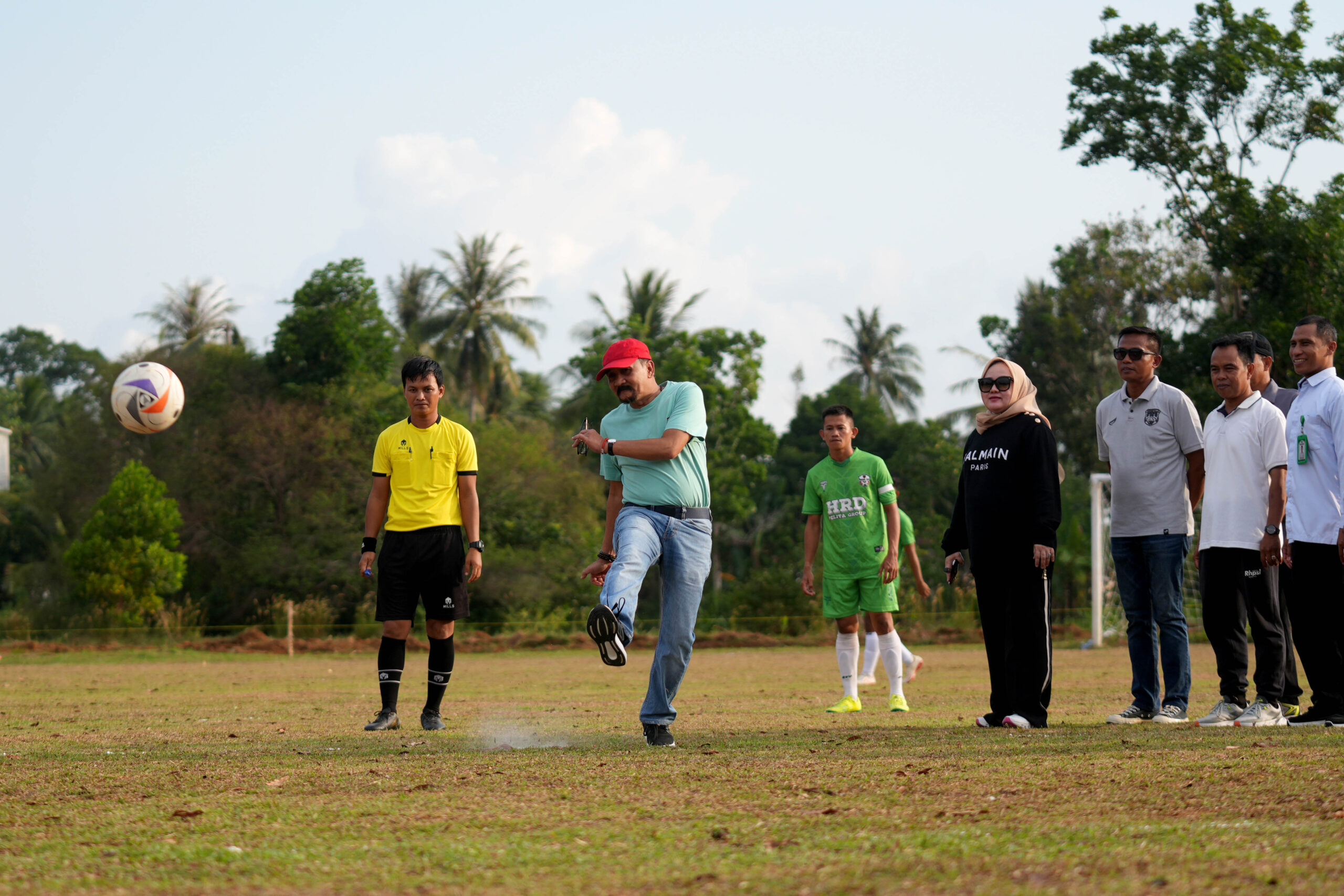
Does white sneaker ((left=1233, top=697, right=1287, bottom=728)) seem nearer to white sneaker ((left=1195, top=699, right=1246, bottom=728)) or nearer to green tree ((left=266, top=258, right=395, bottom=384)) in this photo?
white sneaker ((left=1195, top=699, right=1246, bottom=728))

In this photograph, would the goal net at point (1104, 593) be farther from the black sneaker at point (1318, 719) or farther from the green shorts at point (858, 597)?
the black sneaker at point (1318, 719)

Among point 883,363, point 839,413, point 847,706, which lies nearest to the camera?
point 847,706

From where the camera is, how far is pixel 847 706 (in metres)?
9.32

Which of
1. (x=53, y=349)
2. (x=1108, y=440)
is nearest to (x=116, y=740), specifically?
(x=1108, y=440)

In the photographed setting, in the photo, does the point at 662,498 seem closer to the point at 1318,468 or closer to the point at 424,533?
the point at 424,533

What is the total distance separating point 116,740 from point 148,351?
136ft

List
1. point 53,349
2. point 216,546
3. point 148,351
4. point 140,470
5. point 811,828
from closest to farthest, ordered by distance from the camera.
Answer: point 811,828, point 140,470, point 216,546, point 148,351, point 53,349

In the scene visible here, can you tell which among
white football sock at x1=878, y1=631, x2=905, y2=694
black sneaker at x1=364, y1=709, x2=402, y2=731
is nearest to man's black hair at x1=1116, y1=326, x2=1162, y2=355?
white football sock at x1=878, y1=631, x2=905, y2=694

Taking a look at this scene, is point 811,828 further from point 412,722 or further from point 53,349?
point 53,349

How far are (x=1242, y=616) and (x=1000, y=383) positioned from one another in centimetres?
193

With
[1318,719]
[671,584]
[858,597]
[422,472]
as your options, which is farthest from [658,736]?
[1318,719]

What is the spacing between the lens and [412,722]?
848 cm

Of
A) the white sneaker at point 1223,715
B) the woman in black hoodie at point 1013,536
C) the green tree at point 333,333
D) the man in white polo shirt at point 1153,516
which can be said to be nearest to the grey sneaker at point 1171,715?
the man in white polo shirt at point 1153,516

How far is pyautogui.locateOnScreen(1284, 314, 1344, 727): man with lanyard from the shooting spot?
7.20 metres
